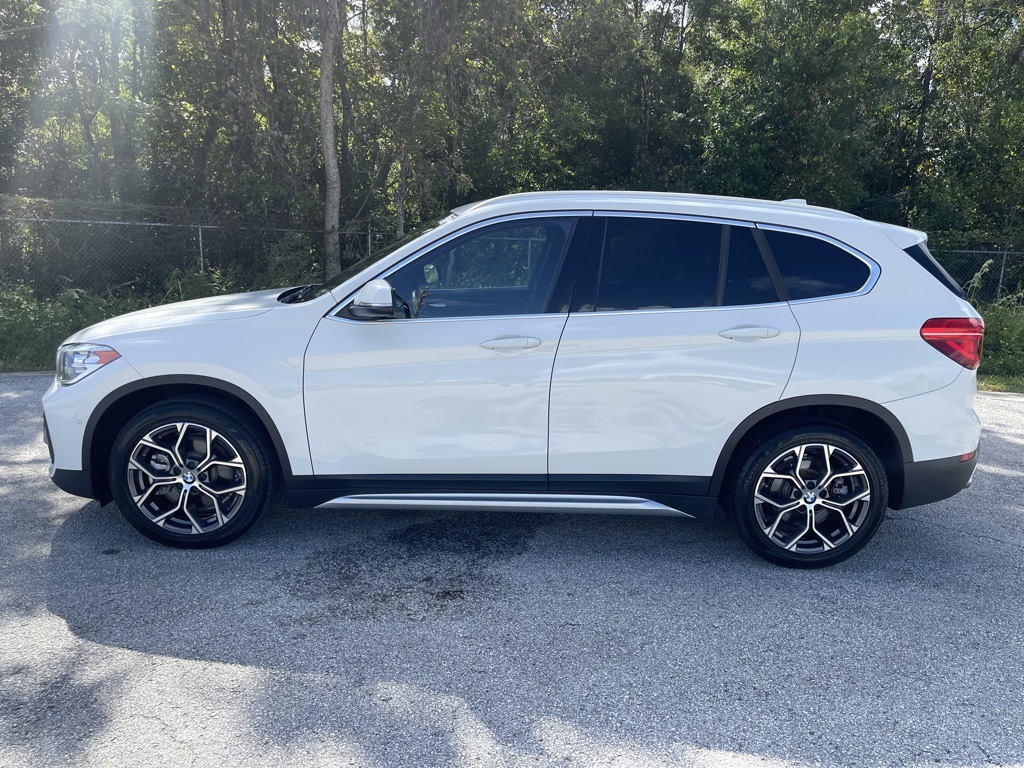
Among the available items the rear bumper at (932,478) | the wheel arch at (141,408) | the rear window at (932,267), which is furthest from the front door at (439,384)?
the rear bumper at (932,478)

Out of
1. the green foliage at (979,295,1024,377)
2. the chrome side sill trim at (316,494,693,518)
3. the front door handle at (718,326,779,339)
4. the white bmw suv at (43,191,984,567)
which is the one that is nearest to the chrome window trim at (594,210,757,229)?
the white bmw suv at (43,191,984,567)

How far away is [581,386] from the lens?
13.3ft

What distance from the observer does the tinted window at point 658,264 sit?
13.6 ft

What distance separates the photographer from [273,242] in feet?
44.0

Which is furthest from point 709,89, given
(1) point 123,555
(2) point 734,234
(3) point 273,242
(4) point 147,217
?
(1) point 123,555

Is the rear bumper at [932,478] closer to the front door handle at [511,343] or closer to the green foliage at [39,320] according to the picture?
the front door handle at [511,343]

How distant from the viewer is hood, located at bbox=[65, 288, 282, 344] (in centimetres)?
423

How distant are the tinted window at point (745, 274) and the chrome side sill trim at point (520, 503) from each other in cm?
113

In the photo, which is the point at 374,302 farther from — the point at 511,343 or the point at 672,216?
the point at 672,216

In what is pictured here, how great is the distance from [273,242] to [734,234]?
35.0ft

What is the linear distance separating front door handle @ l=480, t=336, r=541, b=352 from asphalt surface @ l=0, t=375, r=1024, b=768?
115 cm

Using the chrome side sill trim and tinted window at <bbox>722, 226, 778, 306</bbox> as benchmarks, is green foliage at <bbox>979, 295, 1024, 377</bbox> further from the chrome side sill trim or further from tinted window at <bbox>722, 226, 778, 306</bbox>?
the chrome side sill trim

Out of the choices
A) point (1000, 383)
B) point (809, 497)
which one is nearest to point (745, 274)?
point (809, 497)

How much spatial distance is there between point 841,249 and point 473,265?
1925 mm
